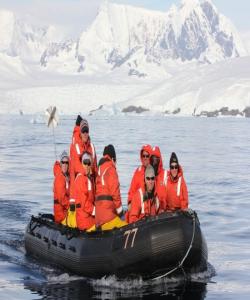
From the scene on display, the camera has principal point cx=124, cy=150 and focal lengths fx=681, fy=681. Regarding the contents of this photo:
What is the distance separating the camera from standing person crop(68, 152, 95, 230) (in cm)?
1241

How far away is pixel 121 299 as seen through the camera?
11086 mm

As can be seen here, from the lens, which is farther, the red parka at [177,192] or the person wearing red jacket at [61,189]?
the person wearing red jacket at [61,189]

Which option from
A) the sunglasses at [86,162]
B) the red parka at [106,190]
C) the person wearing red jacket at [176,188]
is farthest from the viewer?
the person wearing red jacket at [176,188]

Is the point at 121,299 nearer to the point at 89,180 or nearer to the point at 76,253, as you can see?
the point at 76,253

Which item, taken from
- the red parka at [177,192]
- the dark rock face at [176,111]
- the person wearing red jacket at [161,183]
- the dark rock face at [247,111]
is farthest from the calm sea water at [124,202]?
the dark rock face at [176,111]

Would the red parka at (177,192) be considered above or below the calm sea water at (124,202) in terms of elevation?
above

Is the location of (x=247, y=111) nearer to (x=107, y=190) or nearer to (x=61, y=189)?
(x=61, y=189)

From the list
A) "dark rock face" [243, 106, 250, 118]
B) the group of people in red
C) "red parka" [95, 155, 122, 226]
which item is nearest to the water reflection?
the group of people in red

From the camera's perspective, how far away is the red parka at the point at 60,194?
14758 mm

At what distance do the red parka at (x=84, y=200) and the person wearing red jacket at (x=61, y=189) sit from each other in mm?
2166

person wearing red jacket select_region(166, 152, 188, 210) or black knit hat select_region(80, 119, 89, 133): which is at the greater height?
black knit hat select_region(80, 119, 89, 133)

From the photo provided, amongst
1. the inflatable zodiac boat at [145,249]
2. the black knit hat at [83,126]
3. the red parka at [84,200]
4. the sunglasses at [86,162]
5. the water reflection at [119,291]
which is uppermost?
the black knit hat at [83,126]

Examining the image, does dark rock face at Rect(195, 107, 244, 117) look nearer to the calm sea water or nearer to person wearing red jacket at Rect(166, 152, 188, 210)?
the calm sea water

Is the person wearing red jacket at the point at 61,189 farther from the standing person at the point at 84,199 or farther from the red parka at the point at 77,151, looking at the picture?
the standing person at the point at 84,199
